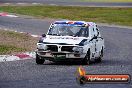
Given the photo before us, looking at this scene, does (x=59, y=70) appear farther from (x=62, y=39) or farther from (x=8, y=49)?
(x=8, y=49)

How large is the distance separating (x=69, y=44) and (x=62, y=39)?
41 centimetres

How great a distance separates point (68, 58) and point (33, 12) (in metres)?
31.4

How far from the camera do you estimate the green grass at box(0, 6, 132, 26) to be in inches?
1774

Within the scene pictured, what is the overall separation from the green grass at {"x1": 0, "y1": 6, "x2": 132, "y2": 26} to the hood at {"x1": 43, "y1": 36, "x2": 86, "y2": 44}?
967 inches

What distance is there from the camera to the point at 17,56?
20406 mm

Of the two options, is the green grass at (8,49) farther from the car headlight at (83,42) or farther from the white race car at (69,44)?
the car headlight at (83,42)

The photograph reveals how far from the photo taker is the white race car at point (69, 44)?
58.2 feet

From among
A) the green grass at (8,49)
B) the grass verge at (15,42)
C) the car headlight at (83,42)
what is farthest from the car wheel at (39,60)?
the green grass at (8,49)

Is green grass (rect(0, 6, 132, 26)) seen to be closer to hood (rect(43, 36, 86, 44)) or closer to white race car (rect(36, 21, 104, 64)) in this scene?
white race car (rect(36, 21, 104, 64))

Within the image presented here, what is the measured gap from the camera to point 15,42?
2644 cm

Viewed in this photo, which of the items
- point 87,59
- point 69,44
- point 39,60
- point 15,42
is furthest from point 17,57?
point 15,42

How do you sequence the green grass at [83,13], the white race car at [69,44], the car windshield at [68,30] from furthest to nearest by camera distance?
the green grass at [83,13], the car windshield at [68,30], the white race car at [69,44]

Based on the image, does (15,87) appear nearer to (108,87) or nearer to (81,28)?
(108,87)

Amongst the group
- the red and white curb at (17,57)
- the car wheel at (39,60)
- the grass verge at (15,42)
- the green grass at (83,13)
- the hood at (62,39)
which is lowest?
the green grass at (83,13)
